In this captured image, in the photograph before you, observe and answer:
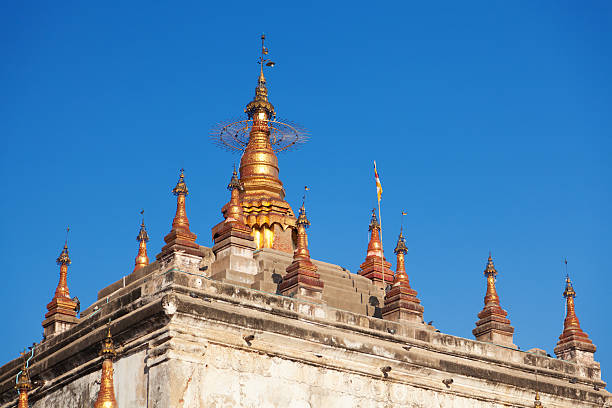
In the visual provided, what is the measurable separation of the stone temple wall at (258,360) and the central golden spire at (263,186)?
24.7 feet

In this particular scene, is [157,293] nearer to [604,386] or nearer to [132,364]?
[132,364]

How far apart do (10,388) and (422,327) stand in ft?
41.7

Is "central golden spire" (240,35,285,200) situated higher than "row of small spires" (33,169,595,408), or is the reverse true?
"central golden spire" (240,35,285,200)

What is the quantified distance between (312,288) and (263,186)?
37.5 ft

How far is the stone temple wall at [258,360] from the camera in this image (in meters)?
29.8

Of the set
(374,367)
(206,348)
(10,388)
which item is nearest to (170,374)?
(206,348)

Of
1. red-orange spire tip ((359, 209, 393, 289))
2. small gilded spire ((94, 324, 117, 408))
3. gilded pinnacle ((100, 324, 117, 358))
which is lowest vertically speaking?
small gilded spire ((94, 324, 117, 408))

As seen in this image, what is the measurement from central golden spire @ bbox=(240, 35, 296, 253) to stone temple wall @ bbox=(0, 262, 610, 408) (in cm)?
754

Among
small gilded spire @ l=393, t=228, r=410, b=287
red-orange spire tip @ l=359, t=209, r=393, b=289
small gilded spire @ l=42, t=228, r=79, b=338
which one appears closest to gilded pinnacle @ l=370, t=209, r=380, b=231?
red-orange spire tip @ l=359, t=209, r=393, b=289

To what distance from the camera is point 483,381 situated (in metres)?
35.6

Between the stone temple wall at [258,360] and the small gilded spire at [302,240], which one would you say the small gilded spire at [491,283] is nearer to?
the stone temple wall at [258,360]

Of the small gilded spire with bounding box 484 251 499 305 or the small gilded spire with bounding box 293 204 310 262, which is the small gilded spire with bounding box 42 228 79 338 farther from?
the small gilded spire with bounding box 484 251 499 305

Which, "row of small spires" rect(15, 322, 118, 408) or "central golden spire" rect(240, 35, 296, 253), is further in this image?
"central golden spire" rect(240, 35, 296, 253)

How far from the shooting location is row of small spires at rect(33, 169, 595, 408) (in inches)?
1249
